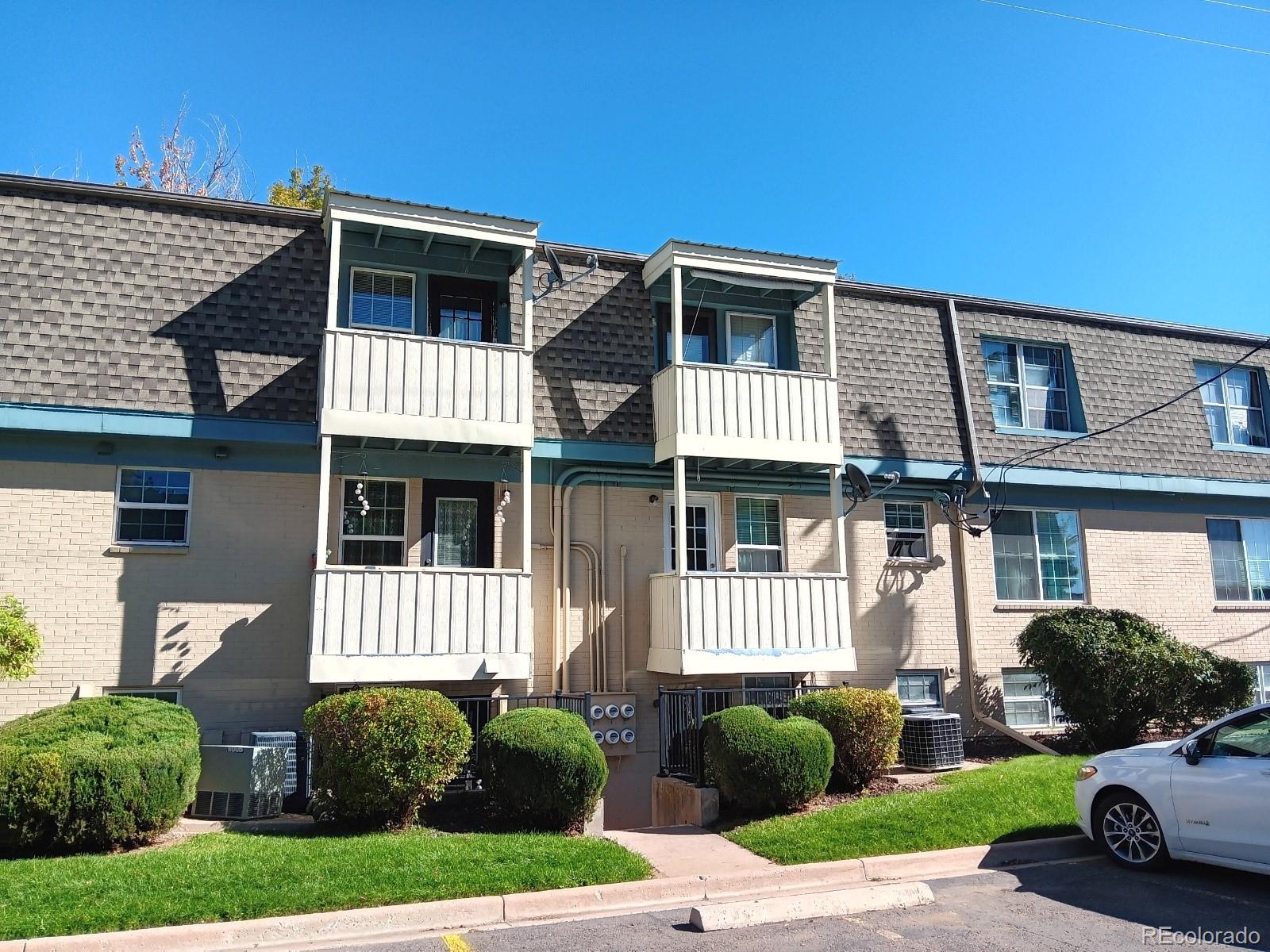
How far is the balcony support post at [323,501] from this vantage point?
1227cm

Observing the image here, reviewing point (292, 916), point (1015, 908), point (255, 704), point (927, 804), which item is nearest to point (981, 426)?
point (927, 804)

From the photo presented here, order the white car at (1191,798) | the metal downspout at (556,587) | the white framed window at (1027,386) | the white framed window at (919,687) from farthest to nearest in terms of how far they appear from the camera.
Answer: the white framed window at (1027,386)
the white framed window at (919,687)
the metal downspout at (556,587)
the white car at (1191,798)

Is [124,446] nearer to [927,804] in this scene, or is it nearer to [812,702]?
[812,702]

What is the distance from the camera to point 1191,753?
337 inches

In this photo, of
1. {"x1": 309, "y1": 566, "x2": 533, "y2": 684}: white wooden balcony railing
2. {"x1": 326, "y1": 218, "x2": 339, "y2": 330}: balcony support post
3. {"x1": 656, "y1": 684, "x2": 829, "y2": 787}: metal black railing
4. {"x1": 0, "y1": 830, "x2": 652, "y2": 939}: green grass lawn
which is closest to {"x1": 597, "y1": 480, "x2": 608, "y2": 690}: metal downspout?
{"x1": 656, "y1": 684, "x2": 829, "y2": 787}: metal black railing

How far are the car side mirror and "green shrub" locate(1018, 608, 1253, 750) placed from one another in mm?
5687

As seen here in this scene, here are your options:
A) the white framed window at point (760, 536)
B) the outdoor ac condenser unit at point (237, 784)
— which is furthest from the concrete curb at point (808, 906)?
the white framed window at point (760, 536)

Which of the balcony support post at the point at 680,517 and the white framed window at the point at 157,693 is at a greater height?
the balcony support post at the point at 680,517

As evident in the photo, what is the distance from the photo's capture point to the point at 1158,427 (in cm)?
1803

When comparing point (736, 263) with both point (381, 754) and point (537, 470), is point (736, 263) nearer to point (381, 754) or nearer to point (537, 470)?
point (537, 470)

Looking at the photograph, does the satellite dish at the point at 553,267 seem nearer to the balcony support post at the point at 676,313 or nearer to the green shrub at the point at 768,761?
the balcony support post at the point at 676,313

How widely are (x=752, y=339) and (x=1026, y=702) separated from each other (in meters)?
7.22

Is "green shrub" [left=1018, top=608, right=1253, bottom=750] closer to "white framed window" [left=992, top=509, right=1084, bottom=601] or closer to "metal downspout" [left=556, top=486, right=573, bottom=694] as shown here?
"white framed window" [left=992, top=509, right=1084, bottom=601]

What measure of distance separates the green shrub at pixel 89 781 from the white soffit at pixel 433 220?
6.64 m
